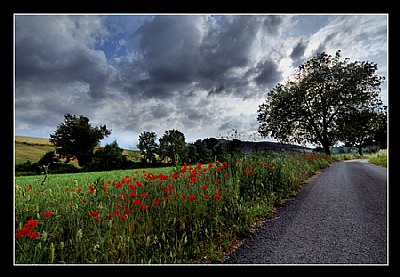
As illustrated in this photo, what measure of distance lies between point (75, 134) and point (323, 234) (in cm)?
382

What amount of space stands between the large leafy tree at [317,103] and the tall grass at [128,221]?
3296 millimetres

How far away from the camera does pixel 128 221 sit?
3.08m

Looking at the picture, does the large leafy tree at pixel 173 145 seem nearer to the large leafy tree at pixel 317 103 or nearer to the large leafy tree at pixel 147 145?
the large leafy tree at pixel 147 145

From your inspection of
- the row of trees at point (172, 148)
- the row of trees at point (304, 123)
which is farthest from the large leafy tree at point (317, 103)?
the row of trees at point (172, 148)

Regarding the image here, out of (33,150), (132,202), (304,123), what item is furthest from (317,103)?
(33,150)

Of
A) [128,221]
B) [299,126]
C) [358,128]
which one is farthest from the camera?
[299,126]

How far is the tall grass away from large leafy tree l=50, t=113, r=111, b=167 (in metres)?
0.56

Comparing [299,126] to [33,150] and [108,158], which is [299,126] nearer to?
[108,158]

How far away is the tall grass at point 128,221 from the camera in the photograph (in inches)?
103

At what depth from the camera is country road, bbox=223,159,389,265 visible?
292 centimetres

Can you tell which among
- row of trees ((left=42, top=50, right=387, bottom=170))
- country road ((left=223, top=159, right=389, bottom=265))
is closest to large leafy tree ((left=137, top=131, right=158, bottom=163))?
row of trees ((left=42, top=50, right=387, bottom=170))

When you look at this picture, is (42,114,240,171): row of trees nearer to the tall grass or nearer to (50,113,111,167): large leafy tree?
(50,113,111,167): large leafy tree
